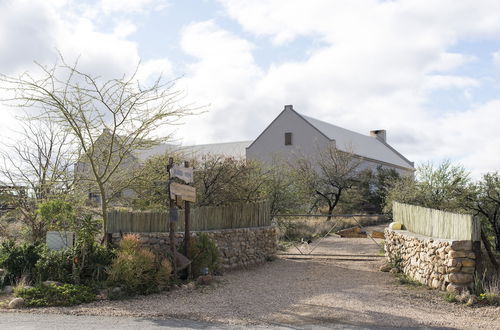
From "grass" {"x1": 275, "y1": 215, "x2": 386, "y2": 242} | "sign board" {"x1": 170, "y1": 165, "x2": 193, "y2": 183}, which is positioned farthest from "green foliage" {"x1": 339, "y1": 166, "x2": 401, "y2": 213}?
"sign board" {"x1": 170, "y1": 165, "x2": 193, "y2": 183}

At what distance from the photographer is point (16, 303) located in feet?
29.2

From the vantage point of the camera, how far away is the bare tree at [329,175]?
31031 millimetres

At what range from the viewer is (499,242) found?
14812 mm

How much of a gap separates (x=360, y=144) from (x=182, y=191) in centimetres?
3176

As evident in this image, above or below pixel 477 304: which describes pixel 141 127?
above

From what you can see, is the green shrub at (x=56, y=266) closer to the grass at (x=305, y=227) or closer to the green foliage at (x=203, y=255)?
the green foliage at (x=203, y=255)

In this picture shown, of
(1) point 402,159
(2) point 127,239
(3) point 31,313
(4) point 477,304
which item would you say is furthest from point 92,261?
(1) point 402,159

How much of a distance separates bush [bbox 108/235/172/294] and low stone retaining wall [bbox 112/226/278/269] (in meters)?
1.88

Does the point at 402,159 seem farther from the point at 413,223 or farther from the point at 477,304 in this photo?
the point at 477,304

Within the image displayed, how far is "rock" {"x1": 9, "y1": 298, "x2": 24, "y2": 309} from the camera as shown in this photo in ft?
29.1

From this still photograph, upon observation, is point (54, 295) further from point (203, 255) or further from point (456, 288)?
point (456, 288)

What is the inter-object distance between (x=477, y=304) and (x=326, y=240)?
40.9 feet

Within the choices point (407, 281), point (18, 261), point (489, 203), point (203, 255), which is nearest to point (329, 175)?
point (489, 203)

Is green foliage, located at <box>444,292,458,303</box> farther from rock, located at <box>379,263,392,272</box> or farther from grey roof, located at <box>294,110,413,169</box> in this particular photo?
grey roof, located at <box>294,110,413,169</box>
